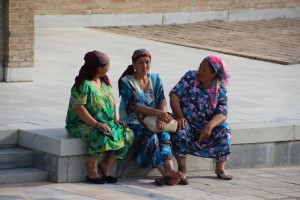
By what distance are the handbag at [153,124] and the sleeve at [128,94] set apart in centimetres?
17

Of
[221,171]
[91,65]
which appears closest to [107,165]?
[91,65]

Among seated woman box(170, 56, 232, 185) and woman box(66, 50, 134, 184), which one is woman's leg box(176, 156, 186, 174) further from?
woman box(66, 50, 134, 184)

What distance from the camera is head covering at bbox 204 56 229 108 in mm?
9828

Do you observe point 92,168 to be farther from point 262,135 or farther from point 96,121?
point 262,135

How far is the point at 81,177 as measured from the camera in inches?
372

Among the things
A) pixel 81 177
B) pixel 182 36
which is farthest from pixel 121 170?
pixel 182 36

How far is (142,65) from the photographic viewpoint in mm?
9695

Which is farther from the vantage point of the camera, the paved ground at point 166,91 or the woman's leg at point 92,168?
the woman's leg at point 92,168

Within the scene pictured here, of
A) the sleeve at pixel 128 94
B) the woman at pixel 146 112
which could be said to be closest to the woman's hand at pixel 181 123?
the woman at pixel 146 112

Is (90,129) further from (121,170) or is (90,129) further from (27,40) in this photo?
(27,40)

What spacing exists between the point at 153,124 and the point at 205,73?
72cm

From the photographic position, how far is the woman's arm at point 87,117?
9273 mm

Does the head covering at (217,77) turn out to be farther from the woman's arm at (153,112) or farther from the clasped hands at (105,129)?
the clasped hands at (105,129)

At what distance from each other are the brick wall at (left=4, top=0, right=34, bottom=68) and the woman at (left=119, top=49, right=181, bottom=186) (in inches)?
143
